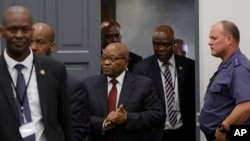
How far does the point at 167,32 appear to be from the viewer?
628 centimetres

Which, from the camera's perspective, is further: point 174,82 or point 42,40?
point 174,82

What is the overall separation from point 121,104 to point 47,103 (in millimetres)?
1565

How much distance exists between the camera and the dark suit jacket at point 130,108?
5027mm

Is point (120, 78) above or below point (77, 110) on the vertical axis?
above

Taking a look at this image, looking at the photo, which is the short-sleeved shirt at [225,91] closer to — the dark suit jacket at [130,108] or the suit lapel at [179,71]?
the dark suit jacket at [130,108]

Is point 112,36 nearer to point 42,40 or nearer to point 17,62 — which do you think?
point 42,40

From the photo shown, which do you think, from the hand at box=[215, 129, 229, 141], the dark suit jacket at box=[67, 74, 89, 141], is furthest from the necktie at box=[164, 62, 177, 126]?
the dark suit jacket at box=[67, 74, 89, 141]

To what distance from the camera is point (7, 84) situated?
3.58m

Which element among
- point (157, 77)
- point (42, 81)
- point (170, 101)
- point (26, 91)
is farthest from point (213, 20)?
point (26, 91)

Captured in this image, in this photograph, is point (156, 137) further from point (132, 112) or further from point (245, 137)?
point (245, 137)

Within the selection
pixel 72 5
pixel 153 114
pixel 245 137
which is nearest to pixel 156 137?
pixel 153 114

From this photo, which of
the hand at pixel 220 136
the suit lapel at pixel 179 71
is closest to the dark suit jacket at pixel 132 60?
the suit lapel at pixel 179 71

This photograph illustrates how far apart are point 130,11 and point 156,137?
14.1 feet

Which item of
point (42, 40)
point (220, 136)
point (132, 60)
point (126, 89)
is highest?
point (42, 40)
